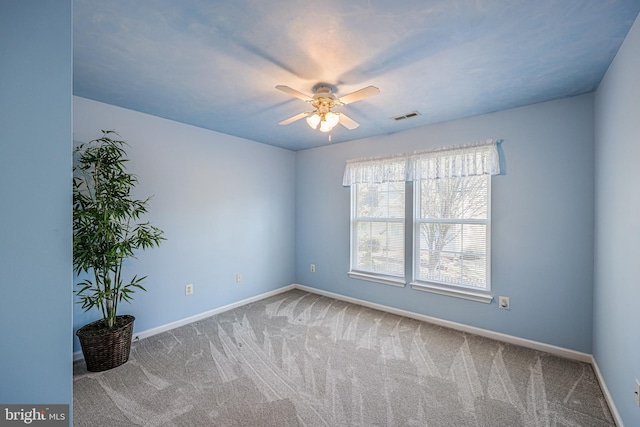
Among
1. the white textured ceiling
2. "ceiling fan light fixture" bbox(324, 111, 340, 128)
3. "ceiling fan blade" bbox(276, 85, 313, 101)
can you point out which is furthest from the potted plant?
"ceiling fan light fixture" bbox(324, 111, 340, 128)

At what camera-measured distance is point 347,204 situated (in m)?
4.13

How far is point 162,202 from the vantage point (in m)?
3.10

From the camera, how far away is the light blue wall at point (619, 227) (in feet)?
5.08

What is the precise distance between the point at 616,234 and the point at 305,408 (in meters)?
2.46

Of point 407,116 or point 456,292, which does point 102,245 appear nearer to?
point 407,116

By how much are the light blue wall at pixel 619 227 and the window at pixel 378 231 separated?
185 centimetres

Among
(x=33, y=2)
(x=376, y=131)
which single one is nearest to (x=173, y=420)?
(x=33, y=2)

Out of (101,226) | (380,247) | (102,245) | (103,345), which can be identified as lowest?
(103,345)

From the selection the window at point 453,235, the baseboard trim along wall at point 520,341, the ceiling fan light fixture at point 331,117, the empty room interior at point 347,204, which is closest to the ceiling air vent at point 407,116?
the empty room interior at point 347,204

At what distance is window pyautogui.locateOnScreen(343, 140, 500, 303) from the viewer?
120 inches

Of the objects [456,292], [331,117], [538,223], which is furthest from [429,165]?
[331,117]

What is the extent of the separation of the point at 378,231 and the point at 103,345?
3228 millimetres

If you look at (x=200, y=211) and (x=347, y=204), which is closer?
(x=200, y=211)

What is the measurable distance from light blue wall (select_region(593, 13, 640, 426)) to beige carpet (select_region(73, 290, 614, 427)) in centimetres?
36
